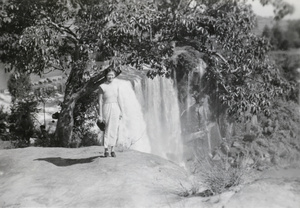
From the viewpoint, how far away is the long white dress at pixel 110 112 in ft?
24.3

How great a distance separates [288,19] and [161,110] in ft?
38.2

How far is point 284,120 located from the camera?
24.2 metres

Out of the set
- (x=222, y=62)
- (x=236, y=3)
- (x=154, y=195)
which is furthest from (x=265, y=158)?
(x=154, y=195)

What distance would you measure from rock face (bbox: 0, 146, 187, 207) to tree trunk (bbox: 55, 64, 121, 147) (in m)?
2.28

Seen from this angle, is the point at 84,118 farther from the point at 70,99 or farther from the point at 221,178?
the point at 221,178

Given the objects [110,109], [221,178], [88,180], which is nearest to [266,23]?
[110,109]

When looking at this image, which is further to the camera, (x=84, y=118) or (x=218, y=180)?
(x=84, y=118)

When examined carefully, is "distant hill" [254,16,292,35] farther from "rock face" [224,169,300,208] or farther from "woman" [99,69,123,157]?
"rock face" [224,169,300,208]

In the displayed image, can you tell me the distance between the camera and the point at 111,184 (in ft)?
20.3

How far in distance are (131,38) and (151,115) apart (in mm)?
8704

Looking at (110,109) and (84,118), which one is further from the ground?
(110,109)

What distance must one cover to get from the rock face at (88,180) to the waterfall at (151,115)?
6.76 meters

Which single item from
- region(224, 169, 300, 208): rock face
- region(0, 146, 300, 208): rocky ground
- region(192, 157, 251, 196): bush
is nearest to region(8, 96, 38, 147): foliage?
region(0, 146, 300, 208): rocky ground

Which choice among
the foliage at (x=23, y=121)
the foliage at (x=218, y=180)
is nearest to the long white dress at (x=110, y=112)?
the foliage at (x=218, y=180)
